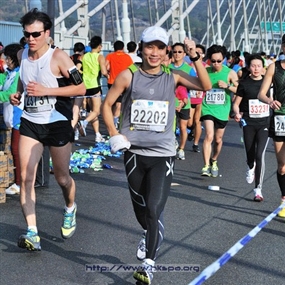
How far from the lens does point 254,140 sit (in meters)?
9.98

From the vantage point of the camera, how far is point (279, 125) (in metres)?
8.35

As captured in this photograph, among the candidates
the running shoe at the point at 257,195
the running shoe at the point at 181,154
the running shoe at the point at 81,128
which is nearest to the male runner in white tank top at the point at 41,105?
the running shoe at the point at 257,195

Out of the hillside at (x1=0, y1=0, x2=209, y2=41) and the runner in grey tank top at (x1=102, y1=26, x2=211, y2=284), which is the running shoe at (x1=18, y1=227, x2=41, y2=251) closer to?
the runner in grey tank top at (x1=102, y1=26, x2=211, y2=284)

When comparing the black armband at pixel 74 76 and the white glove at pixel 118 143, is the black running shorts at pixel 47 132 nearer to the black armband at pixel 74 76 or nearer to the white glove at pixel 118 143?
the black armband at pixel 74 76

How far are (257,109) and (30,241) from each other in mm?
4338

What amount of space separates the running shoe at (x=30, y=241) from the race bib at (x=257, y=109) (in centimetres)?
418

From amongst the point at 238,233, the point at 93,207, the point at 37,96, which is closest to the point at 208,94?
the point at 93,207

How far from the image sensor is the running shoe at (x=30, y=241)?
6.61 metres

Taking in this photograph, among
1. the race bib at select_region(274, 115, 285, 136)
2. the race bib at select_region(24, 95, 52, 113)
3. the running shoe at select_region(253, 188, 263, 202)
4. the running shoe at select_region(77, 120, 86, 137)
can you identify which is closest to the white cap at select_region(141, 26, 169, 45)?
the race bib at select_region(24, 95, 52, 113)

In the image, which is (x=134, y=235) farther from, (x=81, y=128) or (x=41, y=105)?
(x=81, y=128)

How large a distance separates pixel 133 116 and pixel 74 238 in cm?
178

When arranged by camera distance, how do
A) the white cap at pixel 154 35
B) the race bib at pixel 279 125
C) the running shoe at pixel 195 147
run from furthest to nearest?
1. the running shoe at pixel 195 147
2. the race bib at pixel 279 125
3. the white cap at pixel 154 35

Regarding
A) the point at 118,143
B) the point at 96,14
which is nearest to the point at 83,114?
the point at 118,143

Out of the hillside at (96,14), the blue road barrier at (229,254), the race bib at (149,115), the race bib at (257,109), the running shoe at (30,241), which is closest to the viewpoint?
the race bib at (149,115)
